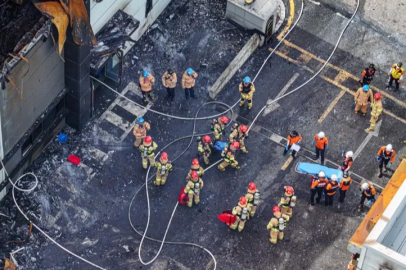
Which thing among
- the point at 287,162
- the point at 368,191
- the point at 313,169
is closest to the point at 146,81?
the point at 287,162

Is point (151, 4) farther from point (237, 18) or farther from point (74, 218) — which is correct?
point (74, 218)

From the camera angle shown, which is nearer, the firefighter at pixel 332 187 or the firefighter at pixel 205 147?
the firefighter at pixel 332 187

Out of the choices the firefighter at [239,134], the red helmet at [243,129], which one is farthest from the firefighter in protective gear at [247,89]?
the red helmet at [243,129]

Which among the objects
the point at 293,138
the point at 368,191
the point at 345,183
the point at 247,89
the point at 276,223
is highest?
the point at 247,89

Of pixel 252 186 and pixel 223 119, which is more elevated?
pixel 223 119

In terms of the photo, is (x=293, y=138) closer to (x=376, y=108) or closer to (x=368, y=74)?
(x=376, y=108)

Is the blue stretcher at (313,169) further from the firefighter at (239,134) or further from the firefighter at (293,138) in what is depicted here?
the firefighter at (239,134)
